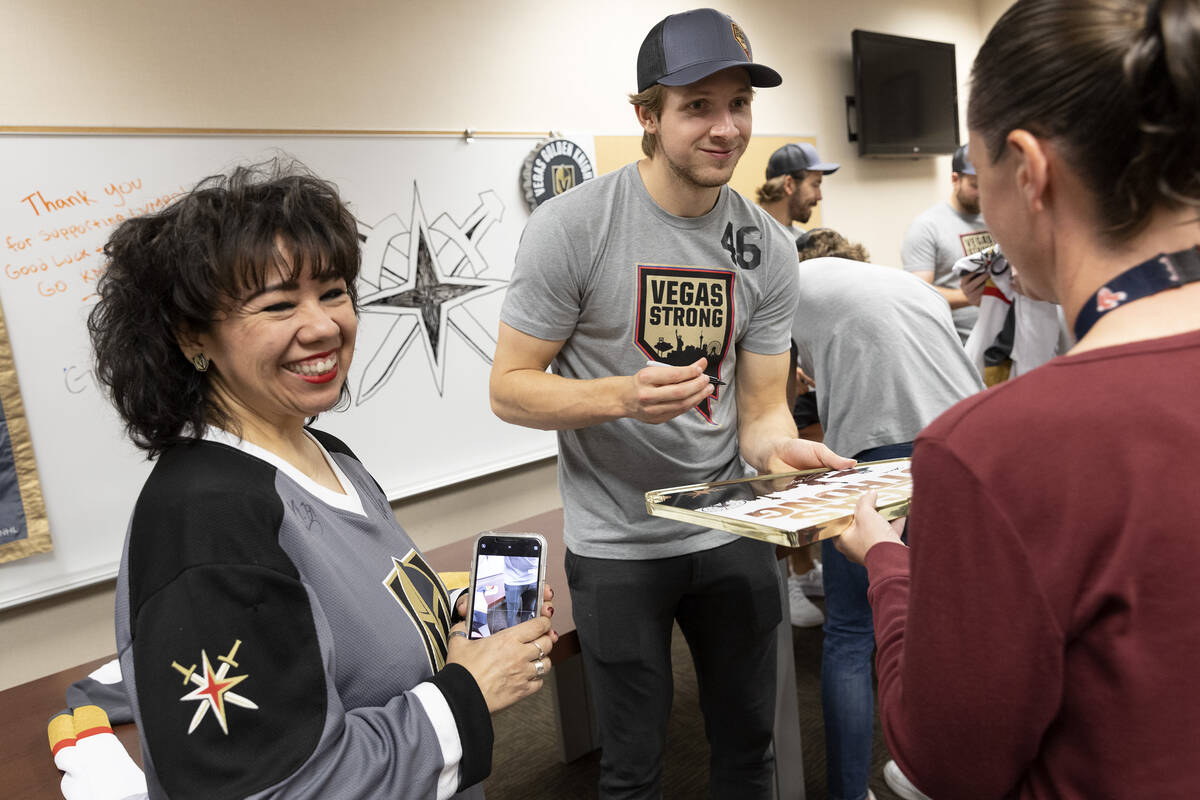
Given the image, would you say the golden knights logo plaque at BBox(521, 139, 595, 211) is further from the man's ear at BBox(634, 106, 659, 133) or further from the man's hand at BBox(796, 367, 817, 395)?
the man's ear at BBox(634, 106, 659, 133)

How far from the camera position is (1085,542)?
0.60 meters

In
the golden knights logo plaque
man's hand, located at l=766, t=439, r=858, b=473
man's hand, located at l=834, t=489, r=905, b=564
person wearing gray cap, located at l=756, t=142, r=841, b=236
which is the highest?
the golden knights logo plaque

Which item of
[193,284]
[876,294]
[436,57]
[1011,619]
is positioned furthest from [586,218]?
[436,57]

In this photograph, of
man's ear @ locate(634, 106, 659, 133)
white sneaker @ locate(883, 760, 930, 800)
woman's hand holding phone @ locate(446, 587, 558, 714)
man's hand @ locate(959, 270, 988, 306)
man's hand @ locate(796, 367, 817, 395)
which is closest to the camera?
woman's hand holding phone @ locate(446, 587, 558, 714)

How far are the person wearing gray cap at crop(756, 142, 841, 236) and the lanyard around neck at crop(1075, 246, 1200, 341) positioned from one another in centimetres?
297

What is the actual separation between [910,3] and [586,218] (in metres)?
5.20

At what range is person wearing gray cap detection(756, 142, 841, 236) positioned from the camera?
3.52 metres

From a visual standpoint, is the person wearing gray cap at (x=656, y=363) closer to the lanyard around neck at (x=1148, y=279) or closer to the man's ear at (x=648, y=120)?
the man's ear at (x=648, y=120)

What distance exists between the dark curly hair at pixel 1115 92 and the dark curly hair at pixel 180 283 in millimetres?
777

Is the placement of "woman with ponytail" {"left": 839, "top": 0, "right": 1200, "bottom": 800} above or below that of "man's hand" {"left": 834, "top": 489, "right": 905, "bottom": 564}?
above

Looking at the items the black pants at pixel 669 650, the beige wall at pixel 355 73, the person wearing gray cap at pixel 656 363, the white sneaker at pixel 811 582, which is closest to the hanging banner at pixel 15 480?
the beige wall at pixel 355 73

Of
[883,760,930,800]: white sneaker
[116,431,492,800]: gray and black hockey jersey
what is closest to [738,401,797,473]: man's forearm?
[116,431,492,800]: gray and black hockey jersey

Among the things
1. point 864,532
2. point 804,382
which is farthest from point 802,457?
point 804,382

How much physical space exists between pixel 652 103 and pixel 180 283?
0.97m
